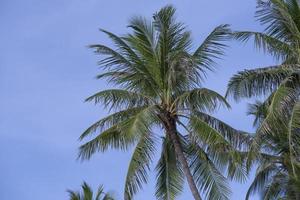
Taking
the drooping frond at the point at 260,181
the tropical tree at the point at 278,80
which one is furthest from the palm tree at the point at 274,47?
the drooping frond at the point at 260,181

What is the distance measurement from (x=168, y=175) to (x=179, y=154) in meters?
1.55

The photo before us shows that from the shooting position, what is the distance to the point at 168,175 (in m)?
19.6

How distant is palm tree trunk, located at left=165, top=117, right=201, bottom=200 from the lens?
1783 cm

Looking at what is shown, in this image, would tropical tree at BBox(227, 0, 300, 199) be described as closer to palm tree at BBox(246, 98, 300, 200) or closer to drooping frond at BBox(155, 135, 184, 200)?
palm tree at BBox(246, 98, 300, 200)

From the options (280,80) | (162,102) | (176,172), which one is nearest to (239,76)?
(280,80)

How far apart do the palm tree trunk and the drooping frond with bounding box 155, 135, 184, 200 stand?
86 cm

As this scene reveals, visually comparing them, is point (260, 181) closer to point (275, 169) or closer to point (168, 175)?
point (275, 169)

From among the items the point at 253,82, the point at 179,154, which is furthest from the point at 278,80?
the point at 179,154

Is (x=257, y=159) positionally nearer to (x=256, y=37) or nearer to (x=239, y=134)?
(x=239, y=134)

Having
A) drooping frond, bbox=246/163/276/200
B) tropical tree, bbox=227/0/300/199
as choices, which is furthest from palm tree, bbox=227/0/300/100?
drooping frond, bbox=246/163/276/200

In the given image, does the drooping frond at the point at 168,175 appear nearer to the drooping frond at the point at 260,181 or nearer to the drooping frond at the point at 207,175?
the drooping frond at the point at 207,175

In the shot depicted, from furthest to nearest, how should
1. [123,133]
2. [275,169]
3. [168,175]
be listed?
[275,169] < [168,175] < [123,133]

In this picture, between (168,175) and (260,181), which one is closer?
(168,175)

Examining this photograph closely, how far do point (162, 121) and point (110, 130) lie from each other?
1648 mm
